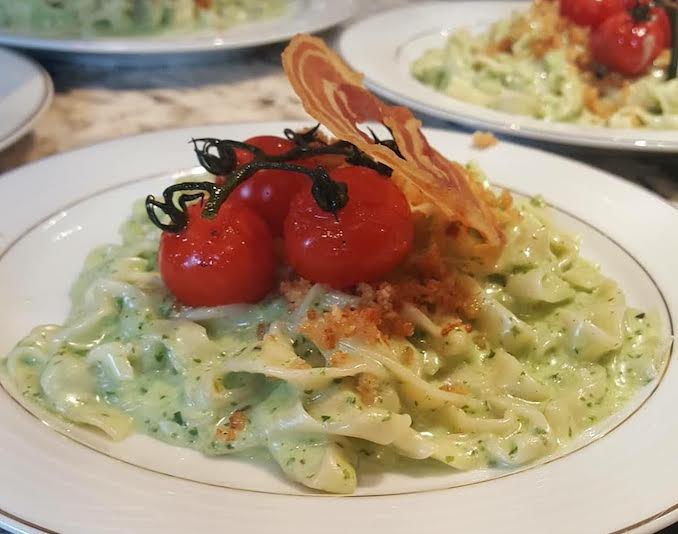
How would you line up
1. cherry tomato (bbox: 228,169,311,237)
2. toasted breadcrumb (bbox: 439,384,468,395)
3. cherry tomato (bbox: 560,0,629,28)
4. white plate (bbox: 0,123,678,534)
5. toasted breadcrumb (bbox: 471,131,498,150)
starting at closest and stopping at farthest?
white plate (bbox: 0,123,678,534)
toasted breadcrumb (bbox: 439,384,468,395)
cherry tomato (bbox: 228,169,311,237)
toasted breadcrumb (bbox: 471,131,498,150)
cherry tomato (bbox: 560,0,629,28)

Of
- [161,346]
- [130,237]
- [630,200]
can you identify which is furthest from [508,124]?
[161,346]

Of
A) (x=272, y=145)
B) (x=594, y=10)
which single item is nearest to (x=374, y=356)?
(x=272, y=145)

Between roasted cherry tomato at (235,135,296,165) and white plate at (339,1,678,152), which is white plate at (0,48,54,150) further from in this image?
white plate at (339,1,678,152)

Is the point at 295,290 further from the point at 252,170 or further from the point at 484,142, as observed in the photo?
the point at 484,142

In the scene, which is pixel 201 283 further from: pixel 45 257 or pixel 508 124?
pixel 508 124

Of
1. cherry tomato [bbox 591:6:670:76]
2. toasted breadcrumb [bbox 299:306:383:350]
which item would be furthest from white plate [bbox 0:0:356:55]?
toasted breadcrumb [bbox 299:306:383:350]
